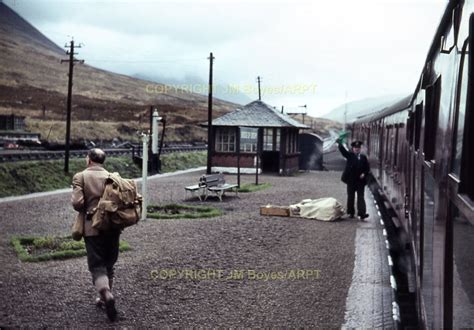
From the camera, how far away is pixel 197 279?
7648 millimetres

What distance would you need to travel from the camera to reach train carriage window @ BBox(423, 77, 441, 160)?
12.3 ft

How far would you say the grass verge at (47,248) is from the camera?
8969mm

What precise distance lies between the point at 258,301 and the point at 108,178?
2261mm

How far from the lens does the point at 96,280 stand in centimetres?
573

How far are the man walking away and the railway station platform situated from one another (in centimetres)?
33

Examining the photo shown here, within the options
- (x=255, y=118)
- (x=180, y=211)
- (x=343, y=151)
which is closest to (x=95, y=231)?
(x=343, y=151)

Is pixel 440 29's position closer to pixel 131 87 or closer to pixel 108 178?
pixel 108 178

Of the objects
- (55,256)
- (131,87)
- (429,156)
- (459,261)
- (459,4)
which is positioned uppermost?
(131,87)

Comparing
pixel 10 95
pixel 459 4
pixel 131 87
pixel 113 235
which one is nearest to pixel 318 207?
pixel 113 235

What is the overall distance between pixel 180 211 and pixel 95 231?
32.1 feet

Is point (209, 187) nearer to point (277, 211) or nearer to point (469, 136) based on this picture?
point (277, 211)

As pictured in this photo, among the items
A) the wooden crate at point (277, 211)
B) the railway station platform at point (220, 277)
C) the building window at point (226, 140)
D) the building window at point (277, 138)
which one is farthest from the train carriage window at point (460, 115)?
the building window at point (226, 140)

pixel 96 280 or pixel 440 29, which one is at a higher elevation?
pixel 440 29

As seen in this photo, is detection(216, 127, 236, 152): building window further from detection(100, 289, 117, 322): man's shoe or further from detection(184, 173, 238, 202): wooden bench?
detection(100, 289, 117, 322): man's shoe
